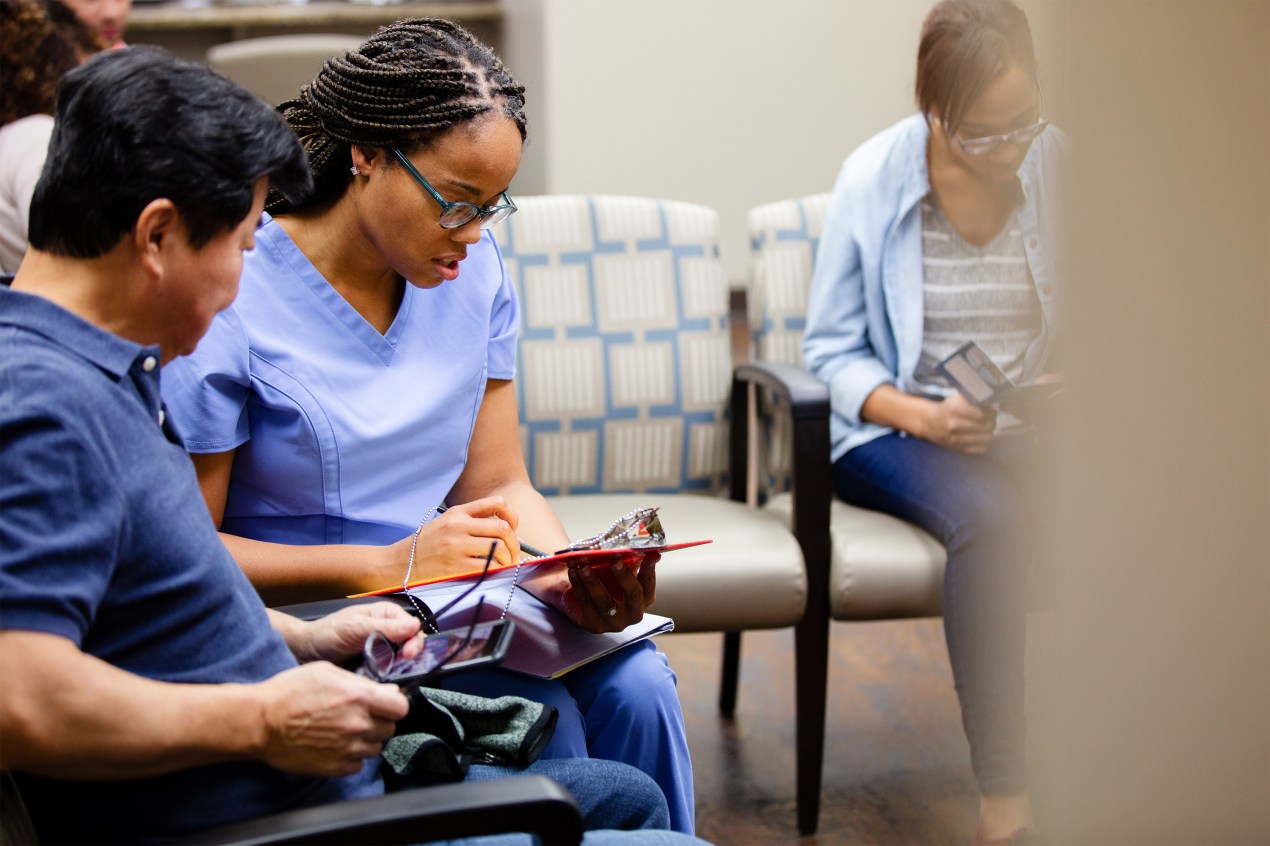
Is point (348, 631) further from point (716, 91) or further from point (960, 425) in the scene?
point (716, 91)

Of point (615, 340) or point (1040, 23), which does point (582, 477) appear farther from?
point (1040, 23)

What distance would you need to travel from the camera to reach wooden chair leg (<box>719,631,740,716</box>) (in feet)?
8.81

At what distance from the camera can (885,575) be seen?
2.17 m

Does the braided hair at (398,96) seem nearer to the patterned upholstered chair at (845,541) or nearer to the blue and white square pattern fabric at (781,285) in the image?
the patterned upholstered chair at (845,541)

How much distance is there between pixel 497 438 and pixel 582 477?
0.86 metres

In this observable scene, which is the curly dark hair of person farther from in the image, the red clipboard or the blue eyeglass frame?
the red clipboard

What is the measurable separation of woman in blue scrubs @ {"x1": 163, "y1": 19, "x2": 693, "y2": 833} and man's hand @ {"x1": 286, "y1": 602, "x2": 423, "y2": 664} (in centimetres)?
15

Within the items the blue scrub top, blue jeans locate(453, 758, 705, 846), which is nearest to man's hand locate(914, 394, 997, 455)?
the blue scrub top

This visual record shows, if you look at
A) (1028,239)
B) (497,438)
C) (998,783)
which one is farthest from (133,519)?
(1028,239)

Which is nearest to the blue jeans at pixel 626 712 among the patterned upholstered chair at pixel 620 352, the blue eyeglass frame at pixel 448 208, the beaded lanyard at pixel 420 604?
the beaded lanyard at pixel 420 604

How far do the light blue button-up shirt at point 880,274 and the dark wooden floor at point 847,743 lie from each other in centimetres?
63

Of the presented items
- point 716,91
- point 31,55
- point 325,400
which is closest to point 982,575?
point 325,400

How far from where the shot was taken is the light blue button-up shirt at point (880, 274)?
7.95ft

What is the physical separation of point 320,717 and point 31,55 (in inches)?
79.0
